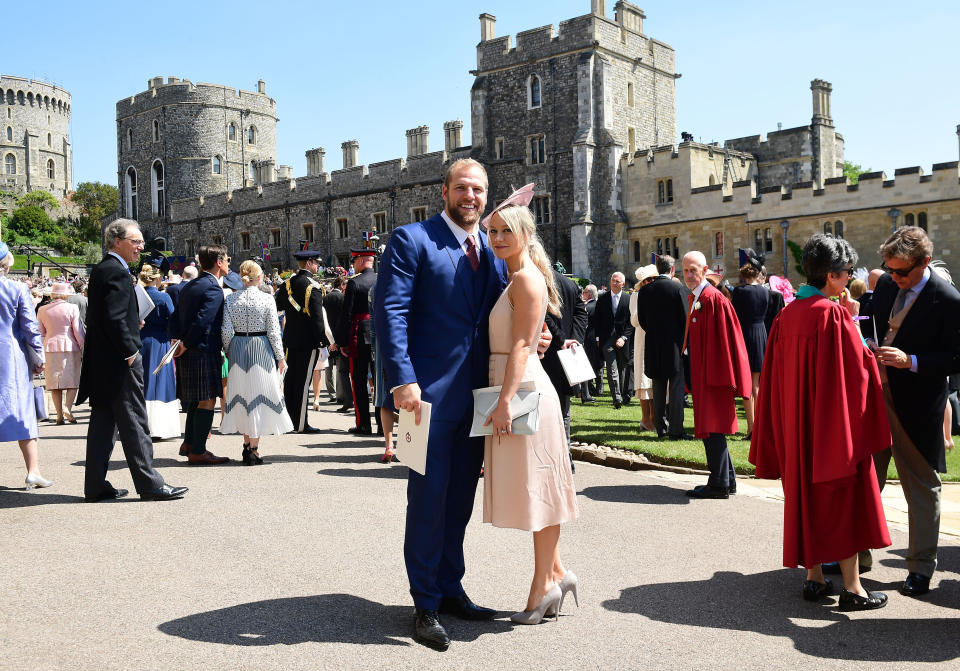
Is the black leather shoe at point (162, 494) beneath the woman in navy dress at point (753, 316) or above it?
beneath

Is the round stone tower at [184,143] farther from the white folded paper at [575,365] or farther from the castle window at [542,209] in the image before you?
the white folded paper at [575,365]

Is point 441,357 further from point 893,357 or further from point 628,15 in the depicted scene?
point 628,15

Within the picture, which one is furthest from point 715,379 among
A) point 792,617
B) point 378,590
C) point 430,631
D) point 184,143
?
point 184,143

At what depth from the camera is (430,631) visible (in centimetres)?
359

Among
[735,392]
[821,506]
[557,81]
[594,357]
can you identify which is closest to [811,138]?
[557,81]

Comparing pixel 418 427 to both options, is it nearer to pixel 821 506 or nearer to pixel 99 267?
pixel 821 506

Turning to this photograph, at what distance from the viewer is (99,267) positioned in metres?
6.28

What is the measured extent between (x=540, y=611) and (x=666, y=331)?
548 centimetres

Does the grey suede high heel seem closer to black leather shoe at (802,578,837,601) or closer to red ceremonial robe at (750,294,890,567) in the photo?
red ceremonial robe at (750,294,890,567)

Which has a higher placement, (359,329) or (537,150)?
(537,150)

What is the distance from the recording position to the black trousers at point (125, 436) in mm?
6215

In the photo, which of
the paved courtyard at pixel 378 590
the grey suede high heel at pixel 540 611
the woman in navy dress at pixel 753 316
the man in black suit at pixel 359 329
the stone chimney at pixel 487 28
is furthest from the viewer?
the stone chimney at pixel 487 28

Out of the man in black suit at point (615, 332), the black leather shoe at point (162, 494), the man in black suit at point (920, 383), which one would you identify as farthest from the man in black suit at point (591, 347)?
the man in black suit at point (920, 383)

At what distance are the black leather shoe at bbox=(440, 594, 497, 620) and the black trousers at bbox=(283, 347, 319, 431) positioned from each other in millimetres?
6269
